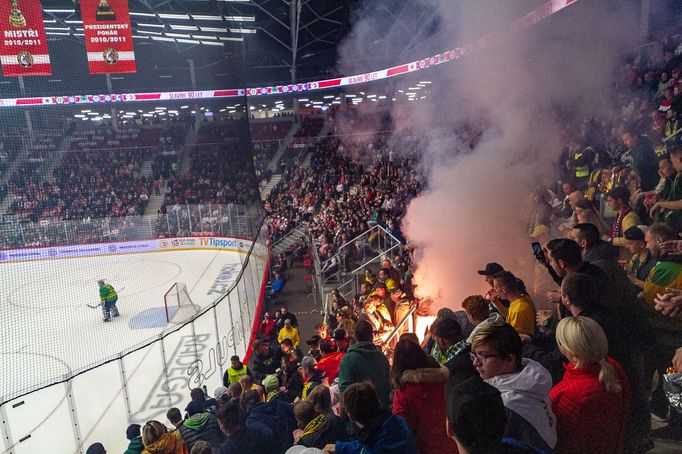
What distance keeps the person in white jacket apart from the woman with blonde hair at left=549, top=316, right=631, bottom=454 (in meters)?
0.10

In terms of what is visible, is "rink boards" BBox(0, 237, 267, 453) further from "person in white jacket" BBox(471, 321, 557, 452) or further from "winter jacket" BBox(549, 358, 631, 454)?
"winter jacket" BBox(549, 358, 631, 454)

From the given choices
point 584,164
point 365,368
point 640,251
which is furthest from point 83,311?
point 640,251

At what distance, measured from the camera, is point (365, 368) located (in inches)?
89.5

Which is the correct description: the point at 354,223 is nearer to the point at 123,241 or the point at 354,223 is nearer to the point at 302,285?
the point at 302,285

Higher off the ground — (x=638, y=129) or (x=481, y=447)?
(x=638, y=129)

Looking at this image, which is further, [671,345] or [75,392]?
[75,392]

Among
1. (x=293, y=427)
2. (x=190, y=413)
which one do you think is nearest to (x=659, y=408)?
(x=293, y=427)

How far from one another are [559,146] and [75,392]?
7307mm

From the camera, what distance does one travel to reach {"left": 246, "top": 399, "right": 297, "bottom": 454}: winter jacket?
2.31m

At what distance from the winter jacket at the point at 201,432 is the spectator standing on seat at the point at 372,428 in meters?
1.49

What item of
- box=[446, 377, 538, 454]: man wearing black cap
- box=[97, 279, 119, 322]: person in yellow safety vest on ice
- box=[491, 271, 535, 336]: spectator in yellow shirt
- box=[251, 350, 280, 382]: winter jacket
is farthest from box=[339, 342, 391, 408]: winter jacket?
box=[97, 279, 119, 322]: person in yellow safety vest on ice

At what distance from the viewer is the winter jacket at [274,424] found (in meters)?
2.31

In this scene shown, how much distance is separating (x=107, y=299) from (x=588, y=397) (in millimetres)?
9363

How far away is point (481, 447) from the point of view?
114cm
